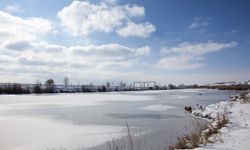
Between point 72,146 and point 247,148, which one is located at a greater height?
point 247,148

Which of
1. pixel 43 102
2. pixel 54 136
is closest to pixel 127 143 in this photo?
pixel 54 136

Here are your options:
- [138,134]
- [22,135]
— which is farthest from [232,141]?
[22,135]

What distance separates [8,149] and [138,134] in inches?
177

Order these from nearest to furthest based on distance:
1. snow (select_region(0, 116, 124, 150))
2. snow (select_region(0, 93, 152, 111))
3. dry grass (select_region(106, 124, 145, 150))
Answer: dry grass (select_region(106, 124, 145, 150)) < snow (select_region(0, 116, 124, 150)) < snow (select_region(0, 93, 152, 111))

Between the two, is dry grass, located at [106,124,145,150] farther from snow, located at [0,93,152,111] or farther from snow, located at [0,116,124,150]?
snow, located at [0,93,152,111]


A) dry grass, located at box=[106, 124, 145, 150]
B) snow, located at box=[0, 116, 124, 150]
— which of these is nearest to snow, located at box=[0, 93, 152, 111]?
snow, located at box=[0, 116, 124, 150]

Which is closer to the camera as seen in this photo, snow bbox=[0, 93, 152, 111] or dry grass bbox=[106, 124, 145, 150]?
dry grass bbox=[106, 124, 145, 150]

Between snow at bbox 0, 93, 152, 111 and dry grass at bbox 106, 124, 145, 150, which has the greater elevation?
snow at bbox 0, 93, 152, 111

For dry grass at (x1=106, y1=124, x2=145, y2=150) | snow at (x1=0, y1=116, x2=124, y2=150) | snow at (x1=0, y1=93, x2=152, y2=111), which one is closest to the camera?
dry grass at (x1=106, y1=124, x2=145, y2=150)

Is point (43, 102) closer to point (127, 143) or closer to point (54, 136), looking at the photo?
point (54, 136)

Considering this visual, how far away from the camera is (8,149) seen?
710 cm

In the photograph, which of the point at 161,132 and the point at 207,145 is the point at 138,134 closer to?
the point at 161,132

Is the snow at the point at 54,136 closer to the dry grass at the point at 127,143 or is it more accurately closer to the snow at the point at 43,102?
the dry grass at the point at 127,143

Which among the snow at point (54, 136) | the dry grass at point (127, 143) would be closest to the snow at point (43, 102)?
the snow at point (54, 136)
